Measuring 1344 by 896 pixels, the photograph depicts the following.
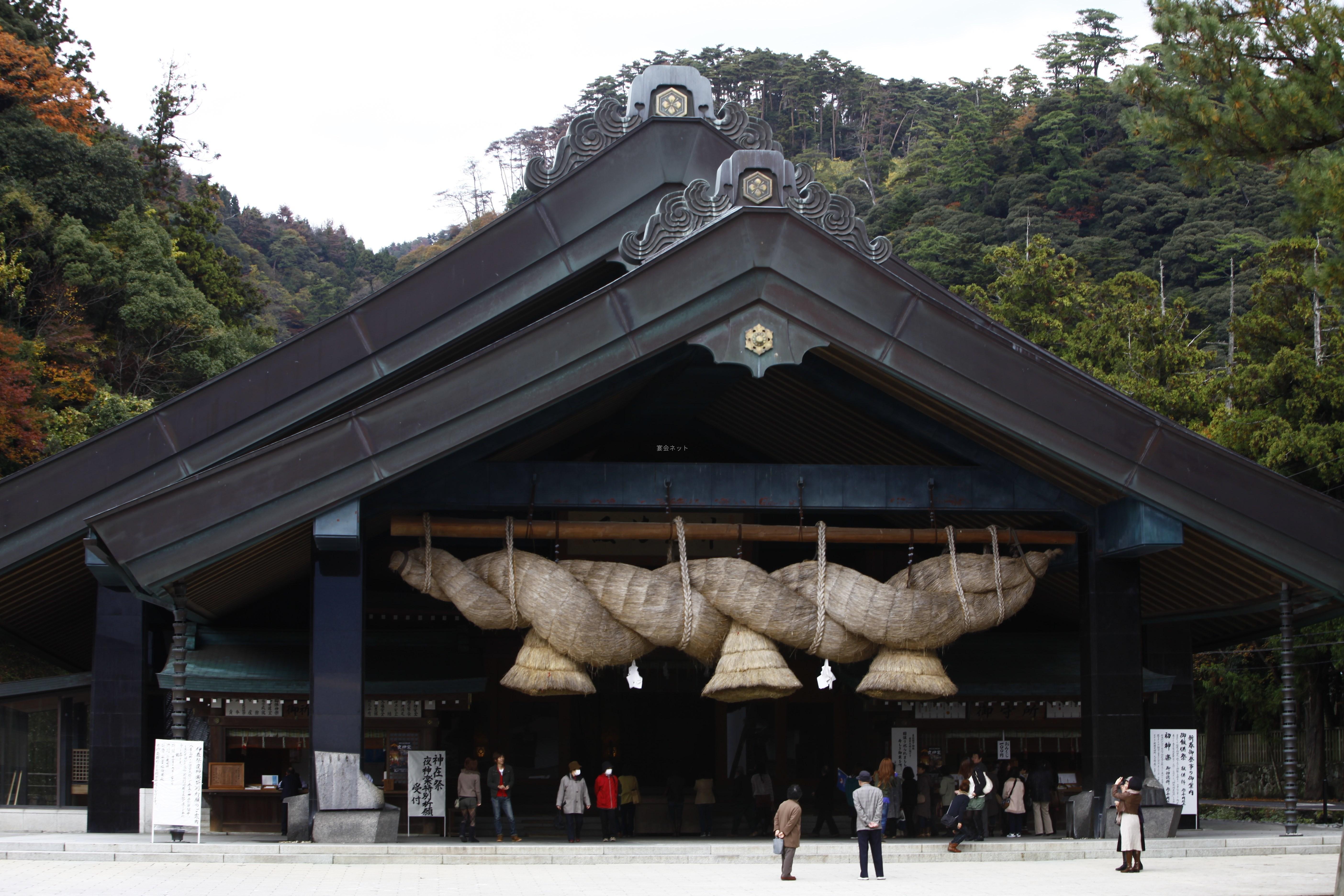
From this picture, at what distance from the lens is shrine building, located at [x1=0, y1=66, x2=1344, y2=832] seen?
52.0ft

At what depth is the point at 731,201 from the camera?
16.2m

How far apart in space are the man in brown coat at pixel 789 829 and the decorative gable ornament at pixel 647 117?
924 centimetres

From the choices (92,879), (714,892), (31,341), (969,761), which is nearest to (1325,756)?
(969,761)

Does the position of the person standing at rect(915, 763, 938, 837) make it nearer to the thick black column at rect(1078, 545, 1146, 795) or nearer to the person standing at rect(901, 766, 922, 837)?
the person standing at rect(901, 766, 922, 837)

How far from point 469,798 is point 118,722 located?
205 inches

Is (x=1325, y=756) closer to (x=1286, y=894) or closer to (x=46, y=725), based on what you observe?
(x=1286, y=894)

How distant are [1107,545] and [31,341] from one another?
34.1 metres

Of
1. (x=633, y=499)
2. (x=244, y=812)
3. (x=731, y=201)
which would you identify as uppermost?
(x=731, y=201)

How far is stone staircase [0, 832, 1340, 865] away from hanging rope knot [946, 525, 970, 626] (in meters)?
2.89

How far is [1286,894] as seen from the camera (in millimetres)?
11945

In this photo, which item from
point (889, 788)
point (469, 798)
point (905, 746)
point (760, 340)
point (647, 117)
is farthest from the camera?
point (905, 746)

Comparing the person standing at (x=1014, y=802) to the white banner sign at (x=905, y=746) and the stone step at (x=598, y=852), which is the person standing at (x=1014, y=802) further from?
the stone step at (x=598, y=852)

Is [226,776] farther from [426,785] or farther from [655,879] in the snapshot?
[655,879]

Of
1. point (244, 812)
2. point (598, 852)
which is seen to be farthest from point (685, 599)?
point (244, 812)
